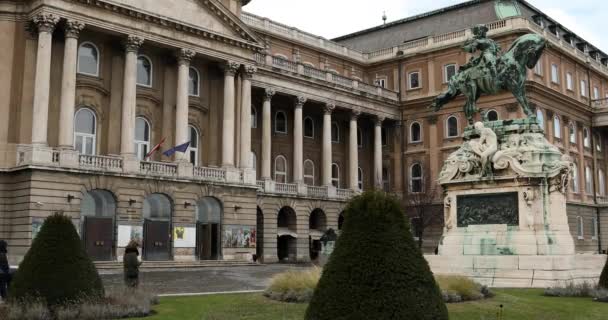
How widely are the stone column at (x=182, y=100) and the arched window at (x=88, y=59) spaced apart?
5149 millimetres

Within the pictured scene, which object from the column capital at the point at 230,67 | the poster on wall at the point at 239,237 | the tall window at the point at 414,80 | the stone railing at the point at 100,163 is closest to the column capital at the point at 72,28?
the stone railing at the point at 100,163

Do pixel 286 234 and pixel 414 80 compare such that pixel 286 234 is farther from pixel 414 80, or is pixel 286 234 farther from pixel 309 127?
pixel 414 80

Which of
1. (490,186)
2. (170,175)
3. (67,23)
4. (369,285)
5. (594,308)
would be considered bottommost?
(594,308)

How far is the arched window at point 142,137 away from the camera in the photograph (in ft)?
140

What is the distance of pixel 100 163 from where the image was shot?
126 feet

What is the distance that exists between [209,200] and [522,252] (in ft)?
93.8

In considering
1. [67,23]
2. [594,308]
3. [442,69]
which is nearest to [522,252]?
[594,308]

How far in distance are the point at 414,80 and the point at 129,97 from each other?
32.1m

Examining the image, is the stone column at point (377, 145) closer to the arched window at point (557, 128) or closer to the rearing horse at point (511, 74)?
the arched window at point (557, 128)

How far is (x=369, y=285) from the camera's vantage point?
788 centimetres

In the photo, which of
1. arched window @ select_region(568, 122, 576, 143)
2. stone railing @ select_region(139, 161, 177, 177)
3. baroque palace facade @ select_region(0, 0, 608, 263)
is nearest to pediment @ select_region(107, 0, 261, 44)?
baroque palace facade @ select_region(0, 0, 608, 263)

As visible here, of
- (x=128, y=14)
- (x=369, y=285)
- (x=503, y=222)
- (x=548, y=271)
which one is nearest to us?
(x=369, y=285)

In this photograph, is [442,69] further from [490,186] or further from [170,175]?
[490,186]

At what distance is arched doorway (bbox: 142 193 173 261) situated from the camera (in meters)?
40.1
